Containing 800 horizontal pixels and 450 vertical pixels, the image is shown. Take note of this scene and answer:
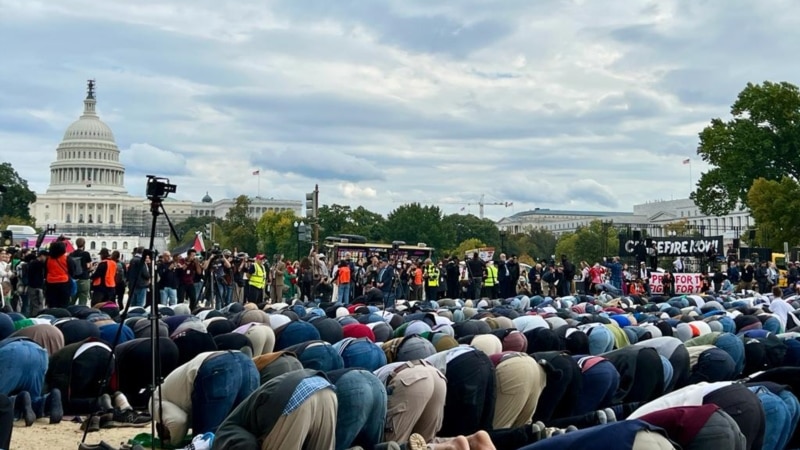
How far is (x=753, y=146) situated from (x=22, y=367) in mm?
57320

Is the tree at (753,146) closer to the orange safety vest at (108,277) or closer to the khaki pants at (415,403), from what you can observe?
the orange safety vest at (108,277)

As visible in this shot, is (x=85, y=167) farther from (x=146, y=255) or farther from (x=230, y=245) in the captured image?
(x=146, y=255)

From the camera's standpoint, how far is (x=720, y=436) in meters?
5.50

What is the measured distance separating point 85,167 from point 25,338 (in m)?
167

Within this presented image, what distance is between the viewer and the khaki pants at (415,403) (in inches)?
310

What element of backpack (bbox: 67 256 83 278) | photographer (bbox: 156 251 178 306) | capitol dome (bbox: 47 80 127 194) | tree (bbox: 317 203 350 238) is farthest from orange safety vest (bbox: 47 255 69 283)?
capitol dome (bbox: 47 80 127 194)

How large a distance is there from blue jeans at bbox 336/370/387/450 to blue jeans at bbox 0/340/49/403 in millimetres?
3861

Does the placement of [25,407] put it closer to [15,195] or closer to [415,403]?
[415,403]

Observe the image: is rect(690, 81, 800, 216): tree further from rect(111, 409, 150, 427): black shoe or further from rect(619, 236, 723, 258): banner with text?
rect(111, 409, 150, 427): black shoe

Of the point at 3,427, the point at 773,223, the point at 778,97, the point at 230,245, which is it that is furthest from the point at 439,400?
the point at 230,245

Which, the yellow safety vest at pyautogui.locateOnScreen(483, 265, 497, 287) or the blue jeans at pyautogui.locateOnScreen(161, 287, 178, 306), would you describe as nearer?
the blue jeans at pyautogui.locateOnScreen(161, 287, 178, 306)

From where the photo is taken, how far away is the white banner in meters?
32.1

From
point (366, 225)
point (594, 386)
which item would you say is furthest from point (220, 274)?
point (366, 225)

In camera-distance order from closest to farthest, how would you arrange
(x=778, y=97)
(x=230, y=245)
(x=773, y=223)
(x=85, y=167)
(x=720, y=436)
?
(x=720, y=436), (x=773, y=223), (x=778, y=97), (x=230, y=245), (x=85, y=167)
